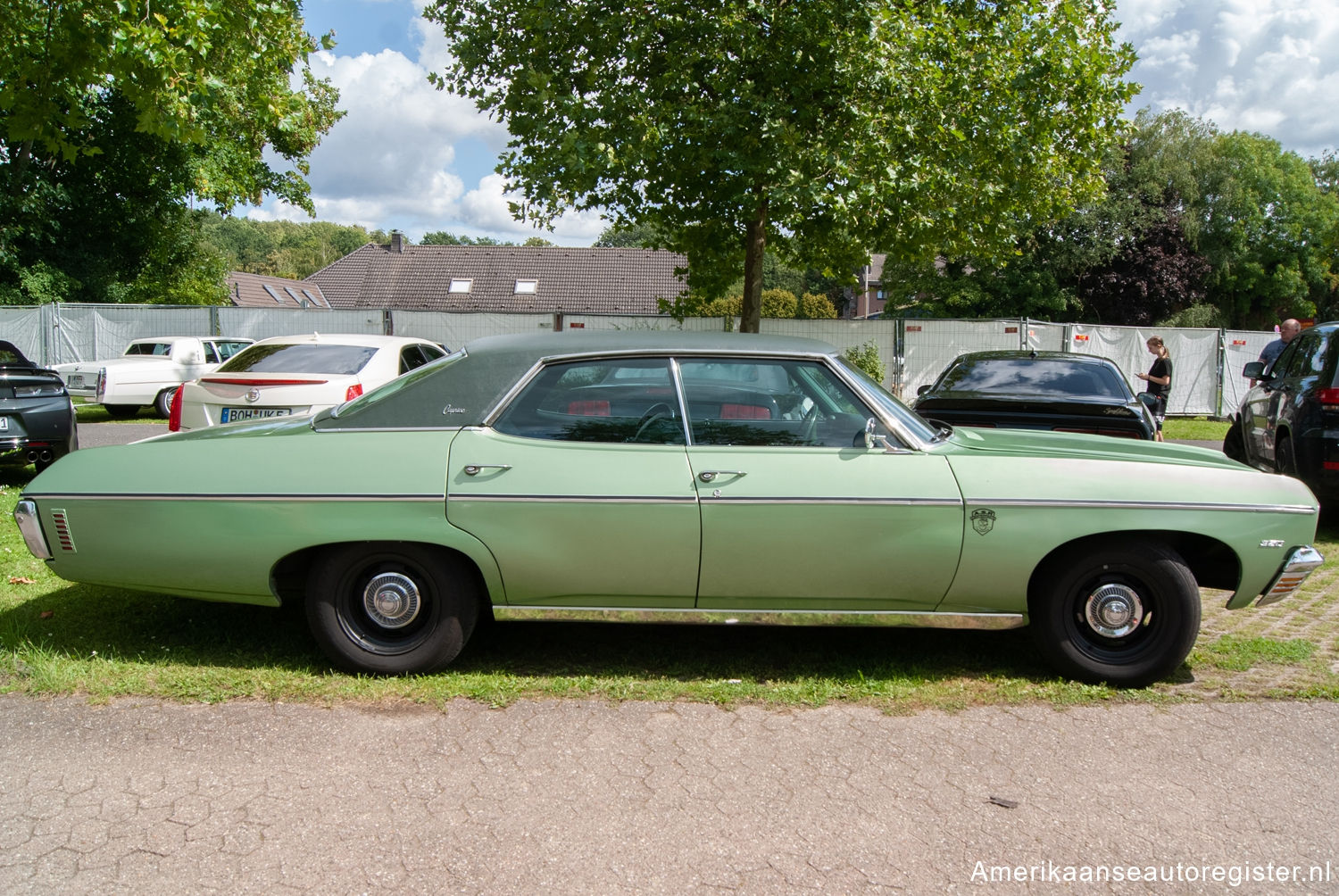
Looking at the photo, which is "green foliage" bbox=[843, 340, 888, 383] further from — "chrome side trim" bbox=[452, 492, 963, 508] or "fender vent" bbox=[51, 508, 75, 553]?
"fender vent" bbox=[51, 508, 75, 553]

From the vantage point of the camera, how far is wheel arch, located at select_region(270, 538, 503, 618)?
4.00 meters

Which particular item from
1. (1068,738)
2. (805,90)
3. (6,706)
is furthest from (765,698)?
(805,90)

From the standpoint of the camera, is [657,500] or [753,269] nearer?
[657,500]

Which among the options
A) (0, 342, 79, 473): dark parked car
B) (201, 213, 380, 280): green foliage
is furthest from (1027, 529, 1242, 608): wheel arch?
(201, 213, 380, 280): green foliage

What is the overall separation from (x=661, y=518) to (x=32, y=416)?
6743 mm

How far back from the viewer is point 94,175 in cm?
2533

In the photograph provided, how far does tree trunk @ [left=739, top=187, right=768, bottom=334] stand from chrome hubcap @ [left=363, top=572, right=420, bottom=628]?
10219 mm

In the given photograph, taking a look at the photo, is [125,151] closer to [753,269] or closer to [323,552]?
[753,269]

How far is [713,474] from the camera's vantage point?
3.96 meters

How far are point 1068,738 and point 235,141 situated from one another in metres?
27.5

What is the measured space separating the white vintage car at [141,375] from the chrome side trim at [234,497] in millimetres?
13282

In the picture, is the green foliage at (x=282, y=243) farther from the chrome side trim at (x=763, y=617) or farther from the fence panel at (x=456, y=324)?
the chrome side trim at (x=763, y=617)

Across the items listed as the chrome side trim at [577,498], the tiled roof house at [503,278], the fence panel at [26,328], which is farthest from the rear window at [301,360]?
the tiled roof house at [503,278]

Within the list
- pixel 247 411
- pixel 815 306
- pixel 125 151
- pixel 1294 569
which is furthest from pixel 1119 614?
pixel 815 306
